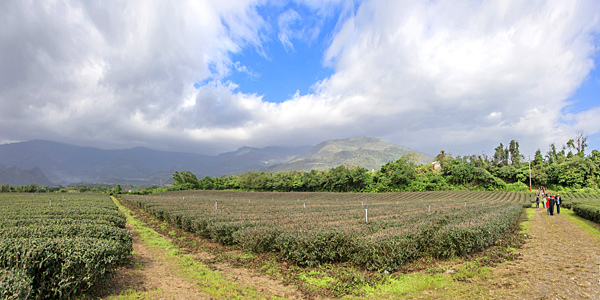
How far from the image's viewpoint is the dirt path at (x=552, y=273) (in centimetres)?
571

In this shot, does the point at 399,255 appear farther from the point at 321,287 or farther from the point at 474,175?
the point at 474,175

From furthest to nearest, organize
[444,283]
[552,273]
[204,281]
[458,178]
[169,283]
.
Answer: [458,178], [552,273], [204,281], [169,283], [444,283]

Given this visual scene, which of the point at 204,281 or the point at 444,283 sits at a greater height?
the point at 444,283

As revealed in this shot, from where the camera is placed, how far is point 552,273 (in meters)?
7.04

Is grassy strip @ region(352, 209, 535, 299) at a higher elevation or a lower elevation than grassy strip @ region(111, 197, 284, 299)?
higher

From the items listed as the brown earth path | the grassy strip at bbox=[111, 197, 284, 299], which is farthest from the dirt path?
the grassy strip at bbox=[111, 197, 284, 299]

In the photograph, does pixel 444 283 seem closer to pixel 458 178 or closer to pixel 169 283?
pixel 169 283

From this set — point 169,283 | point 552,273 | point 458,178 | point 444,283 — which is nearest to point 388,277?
point 444,283

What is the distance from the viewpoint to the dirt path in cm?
571

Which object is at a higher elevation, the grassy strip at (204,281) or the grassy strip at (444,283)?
the grassy strip at (444,283)

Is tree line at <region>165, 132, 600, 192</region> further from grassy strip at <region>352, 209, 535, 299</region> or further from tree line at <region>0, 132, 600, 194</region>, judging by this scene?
grassy strip at <region>352, 209, 535, 299</region>

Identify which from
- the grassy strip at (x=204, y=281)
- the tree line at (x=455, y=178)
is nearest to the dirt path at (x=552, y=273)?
the grassy strip at (x=204, y=281)

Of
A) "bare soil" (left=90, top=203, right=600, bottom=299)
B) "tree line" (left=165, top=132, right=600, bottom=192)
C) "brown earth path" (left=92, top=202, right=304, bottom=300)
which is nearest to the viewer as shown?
"brown earth path" (left=92, top=202, right=304, bottom=300)

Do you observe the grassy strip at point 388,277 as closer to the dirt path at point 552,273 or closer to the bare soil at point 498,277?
the bare soil at point 498,277
